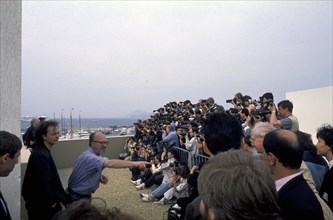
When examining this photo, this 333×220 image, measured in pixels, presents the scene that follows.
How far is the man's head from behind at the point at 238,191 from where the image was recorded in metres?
1.02

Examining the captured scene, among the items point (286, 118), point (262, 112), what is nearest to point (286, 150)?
point (286, 118)

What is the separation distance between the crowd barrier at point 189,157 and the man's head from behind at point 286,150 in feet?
12.0

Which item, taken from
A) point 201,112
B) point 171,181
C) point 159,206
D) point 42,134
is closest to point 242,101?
point 201,112

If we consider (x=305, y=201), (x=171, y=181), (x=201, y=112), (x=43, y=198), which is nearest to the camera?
(x=305, y=201)

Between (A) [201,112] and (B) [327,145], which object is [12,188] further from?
(A) [201,112]

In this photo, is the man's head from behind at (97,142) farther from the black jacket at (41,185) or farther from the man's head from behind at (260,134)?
the man's head from behind at (260,134)

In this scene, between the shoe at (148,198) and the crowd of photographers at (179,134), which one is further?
the shoe at (148,198)

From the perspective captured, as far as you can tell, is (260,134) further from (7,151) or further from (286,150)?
(7,151)

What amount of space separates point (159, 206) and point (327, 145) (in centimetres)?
406

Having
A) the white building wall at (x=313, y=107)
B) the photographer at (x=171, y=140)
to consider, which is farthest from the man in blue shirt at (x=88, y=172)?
the white building wall at (x=313, y=107)

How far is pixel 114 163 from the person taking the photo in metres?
2.90

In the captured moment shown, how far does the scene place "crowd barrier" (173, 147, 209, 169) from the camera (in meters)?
5.77

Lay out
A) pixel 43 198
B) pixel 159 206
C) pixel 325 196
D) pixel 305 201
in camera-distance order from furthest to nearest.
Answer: pixel 159 206, pixel 43 198, pixel 325 196, pixel 305 201

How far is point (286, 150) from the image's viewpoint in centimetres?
174
